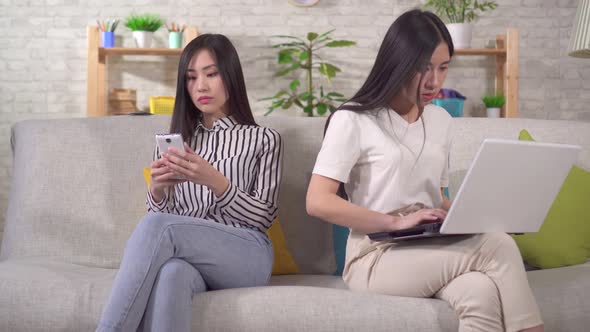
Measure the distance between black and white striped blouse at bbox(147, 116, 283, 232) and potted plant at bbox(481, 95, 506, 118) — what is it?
3038 mm

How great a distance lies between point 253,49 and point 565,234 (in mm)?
→ 3259

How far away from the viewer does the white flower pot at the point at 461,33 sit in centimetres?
476

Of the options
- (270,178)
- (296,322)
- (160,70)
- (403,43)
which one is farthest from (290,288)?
(160,70)

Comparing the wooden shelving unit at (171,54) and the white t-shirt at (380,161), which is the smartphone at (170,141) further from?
the wooden shelving unit at (171,54)

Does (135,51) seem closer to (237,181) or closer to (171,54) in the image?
(171,54)

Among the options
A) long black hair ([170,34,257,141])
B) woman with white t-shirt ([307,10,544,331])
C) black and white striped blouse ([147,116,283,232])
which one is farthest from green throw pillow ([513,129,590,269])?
long black hair ([170,34,257,141])

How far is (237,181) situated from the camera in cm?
203

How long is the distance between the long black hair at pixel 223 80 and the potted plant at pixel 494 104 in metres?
3.01

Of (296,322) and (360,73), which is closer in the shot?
(296,322)

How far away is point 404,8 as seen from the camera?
505 centimetres

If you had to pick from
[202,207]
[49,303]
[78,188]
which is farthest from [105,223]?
[49,303]

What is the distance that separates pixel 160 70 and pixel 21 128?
2672mm

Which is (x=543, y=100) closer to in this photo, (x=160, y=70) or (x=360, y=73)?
(x=360, y=73)

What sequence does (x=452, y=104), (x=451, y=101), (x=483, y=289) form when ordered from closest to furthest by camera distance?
(x=483, y=289) < (x=452, y=104) < (x=451, y=101)
